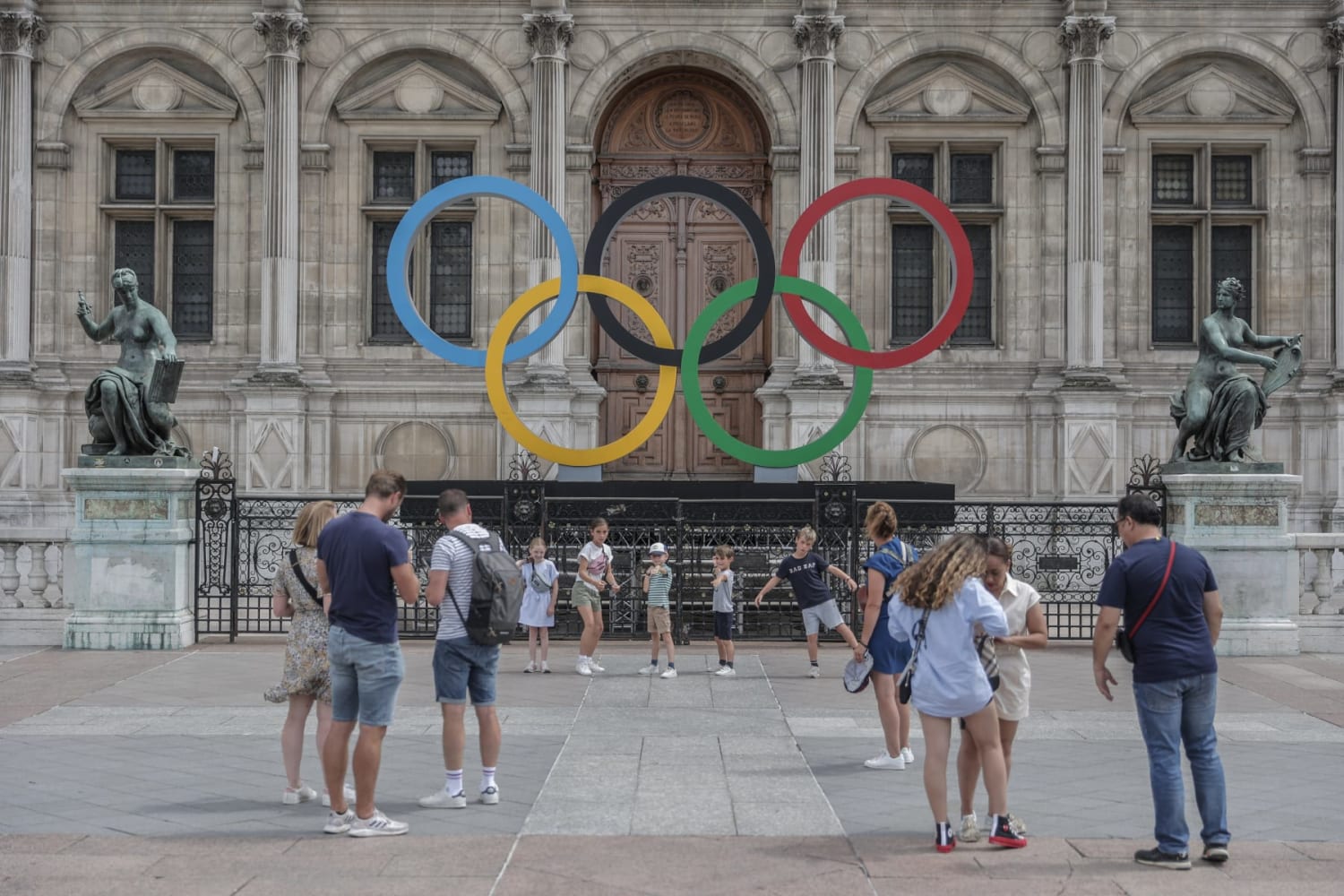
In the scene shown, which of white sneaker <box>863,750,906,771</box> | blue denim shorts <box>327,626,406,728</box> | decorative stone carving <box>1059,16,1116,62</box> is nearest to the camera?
blue denim shorts <box>327,626,406,728</box>

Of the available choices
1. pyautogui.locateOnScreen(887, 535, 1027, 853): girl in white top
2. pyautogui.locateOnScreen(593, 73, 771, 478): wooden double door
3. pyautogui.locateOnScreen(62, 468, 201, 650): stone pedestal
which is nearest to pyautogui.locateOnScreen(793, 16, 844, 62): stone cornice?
pyautogui.locateOnScreen(593, 73, 771, 478): wooden double door

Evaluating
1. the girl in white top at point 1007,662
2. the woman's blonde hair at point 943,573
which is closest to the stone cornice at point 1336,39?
the girl in white top at point 1007,662

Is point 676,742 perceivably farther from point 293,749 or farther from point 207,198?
point 207,198

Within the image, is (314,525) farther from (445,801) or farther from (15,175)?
(15,175)

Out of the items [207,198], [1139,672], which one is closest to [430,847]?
[1139,672]

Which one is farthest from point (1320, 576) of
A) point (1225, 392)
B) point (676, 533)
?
point (676, 533)

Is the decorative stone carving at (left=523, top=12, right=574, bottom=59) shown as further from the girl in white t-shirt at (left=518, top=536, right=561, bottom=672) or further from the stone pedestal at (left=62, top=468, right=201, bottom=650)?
the girl in white t-shirt at (left=518, top=536, right=561, bottom=672)

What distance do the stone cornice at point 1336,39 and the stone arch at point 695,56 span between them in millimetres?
10039

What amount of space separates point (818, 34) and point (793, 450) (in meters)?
11.3

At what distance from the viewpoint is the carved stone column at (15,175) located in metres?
26.9

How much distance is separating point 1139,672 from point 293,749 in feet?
16.9

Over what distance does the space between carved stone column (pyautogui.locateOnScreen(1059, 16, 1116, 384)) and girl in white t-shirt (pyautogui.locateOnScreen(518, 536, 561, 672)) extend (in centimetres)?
1437

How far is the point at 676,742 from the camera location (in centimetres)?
1159

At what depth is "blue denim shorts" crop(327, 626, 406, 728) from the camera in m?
8.51
